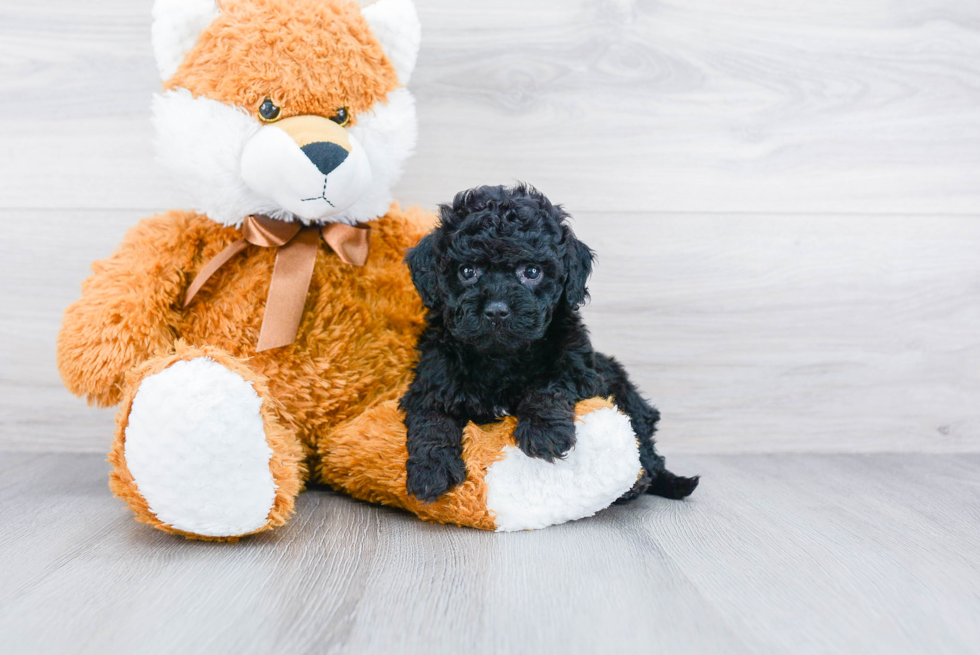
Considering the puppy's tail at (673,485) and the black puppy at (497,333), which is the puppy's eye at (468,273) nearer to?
the black puppy at (497,333)

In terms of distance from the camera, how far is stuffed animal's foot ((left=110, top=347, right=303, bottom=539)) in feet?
2.92

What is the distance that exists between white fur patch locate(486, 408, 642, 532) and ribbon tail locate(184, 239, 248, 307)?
1.86ft

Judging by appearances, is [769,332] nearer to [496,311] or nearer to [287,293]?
[496,311]

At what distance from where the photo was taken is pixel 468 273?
972mm

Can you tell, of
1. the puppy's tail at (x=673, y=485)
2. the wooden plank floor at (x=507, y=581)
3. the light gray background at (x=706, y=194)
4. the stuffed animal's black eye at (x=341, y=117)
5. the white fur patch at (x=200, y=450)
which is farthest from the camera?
the light gray background at (x=706, y=194)

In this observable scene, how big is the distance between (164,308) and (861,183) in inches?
57.7

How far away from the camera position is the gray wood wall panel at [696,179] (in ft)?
4.86

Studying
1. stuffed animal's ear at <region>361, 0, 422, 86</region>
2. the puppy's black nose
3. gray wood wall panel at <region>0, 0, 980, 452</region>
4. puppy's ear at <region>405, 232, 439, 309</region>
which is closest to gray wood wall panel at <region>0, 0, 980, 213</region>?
gray wood wall panel at <region>0, 0, 980, 452</region>

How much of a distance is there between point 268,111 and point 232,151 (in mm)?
84

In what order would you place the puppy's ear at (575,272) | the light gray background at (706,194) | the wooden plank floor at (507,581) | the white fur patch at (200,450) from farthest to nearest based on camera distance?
the light gray background at (706,194) → the puppy's ear at (575,272) → the white fur patch at (200,450) → the wooden plank floor at (507,581)

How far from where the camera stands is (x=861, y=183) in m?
1.57

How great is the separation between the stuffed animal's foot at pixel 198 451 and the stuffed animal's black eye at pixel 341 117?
1.39 feet

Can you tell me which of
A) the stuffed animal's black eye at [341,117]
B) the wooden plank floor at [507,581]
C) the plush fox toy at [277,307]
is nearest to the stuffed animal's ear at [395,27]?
the plush fox toy at [277,307]

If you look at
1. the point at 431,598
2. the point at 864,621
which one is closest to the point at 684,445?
the point at 864,621
